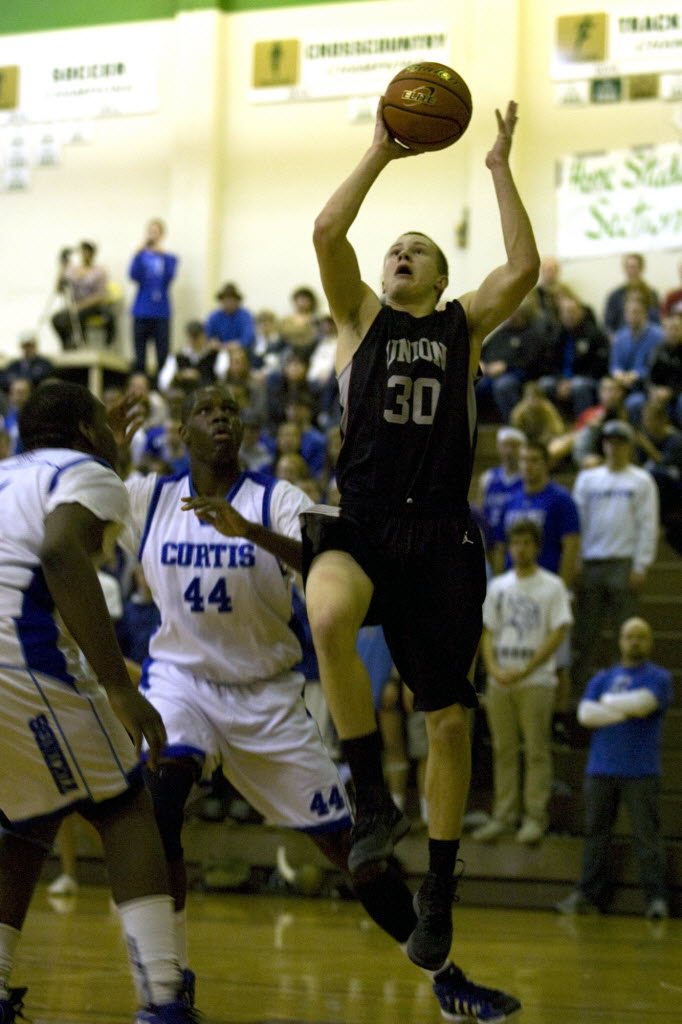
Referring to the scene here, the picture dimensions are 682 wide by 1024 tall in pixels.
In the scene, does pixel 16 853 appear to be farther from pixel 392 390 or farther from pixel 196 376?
pixel 196 376

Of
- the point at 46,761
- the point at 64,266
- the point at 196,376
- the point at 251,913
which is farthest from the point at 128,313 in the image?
the point at 46,761

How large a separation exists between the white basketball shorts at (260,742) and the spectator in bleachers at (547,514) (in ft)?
15.5

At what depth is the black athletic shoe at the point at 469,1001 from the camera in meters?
4.55

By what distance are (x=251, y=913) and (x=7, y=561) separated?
4.69 meters

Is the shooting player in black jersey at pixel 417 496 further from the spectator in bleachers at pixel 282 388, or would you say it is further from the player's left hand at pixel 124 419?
the spectator in bleachers at pixel 282 388

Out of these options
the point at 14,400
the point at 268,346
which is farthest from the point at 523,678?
the point at 14,400

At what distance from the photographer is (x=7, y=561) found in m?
3.99

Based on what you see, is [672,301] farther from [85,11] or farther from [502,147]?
[502,147]

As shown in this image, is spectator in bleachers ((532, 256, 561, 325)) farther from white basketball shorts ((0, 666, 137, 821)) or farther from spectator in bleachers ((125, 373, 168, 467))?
white basketball shorts ((0, 666, 137, 821))

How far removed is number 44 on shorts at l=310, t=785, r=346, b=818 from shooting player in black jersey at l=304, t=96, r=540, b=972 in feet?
2.02

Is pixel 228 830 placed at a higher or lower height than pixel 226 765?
lower

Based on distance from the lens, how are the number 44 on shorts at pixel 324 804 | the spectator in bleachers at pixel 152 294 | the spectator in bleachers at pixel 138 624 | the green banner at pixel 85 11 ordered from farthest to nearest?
the green banner at pixel 85 11
the spectator in bleachers at pixel 152 294
the spectator in bleachers at pixel 138 624
the number 44 on shorts at pixel 324 804

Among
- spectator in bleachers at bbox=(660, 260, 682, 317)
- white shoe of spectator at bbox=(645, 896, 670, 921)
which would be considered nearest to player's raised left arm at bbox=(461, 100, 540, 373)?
white shoe of spectator at bbox=(645, 896, 670, 921)

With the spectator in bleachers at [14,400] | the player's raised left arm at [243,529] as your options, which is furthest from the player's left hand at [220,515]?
the spectator in bleachers at [14,400]
